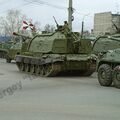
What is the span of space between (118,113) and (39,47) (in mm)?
14432

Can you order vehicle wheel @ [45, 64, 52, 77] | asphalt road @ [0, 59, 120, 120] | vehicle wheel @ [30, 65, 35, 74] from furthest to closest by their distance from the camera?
1. vehicle wheel @ [30, 65, 35, 74]
2. vehicle wheel @ [45, 64, 52, 77]
3. asphalt road @ [0, 59, 120, 120]

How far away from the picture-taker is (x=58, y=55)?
22719 mm

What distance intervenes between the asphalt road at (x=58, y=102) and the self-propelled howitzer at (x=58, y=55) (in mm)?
4331

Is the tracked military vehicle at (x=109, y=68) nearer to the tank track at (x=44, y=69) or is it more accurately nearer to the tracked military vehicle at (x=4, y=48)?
the tank track at (x=44, y=69)

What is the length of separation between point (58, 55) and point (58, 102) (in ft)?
32.8

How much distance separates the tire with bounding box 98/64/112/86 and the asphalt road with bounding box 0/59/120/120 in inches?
12.0

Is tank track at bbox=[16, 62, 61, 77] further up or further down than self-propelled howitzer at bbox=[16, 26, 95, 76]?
further down

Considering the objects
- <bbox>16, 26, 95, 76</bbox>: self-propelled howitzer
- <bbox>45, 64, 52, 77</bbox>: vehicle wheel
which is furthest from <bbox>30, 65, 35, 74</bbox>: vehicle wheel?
<bbox>45, 64, 52, 77</bbox>: vehicle wheel

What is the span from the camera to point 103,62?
18.5 meters

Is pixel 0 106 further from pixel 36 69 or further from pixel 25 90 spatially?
pixel 36 69

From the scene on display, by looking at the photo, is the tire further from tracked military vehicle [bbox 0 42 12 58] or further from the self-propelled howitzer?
tracked military vehicle [bbox 0 42 12 58]

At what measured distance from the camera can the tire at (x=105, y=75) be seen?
1769 centimetres

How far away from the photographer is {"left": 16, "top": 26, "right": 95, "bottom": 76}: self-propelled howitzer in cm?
2244

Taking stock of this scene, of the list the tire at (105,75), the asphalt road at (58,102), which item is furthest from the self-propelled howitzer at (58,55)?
the asphalt road at (58,102)
